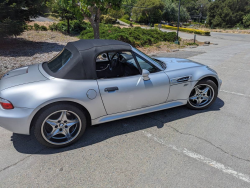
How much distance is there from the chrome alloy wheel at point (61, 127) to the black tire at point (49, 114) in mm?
24

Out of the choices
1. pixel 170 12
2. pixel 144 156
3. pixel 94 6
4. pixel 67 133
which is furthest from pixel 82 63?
pixel 170 12

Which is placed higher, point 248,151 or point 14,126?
point 14,126

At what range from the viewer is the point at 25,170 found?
255 cm

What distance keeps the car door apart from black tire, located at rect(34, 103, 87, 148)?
0.44 meters

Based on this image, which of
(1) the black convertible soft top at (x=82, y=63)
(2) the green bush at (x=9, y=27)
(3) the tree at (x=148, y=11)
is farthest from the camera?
(3) the tree at (x=148, y=11)

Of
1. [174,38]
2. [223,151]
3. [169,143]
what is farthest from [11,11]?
[174,38]

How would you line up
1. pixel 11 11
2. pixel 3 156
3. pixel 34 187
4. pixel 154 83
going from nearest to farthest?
pixel 34 187, pixel 3 156, pixel 154 83, pixel 11 11

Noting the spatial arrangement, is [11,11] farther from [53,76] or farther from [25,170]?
[25,170]

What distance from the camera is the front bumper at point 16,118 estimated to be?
104 inches

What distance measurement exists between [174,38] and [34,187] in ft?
58.9

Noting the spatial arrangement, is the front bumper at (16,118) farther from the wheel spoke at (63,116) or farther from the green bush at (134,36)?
the green bush at (134,36)

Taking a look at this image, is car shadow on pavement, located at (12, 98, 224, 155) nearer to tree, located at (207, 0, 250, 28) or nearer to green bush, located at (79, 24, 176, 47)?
green bush, located at (79, 24, 176, 47)

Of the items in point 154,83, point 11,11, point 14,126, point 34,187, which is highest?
point 11,11

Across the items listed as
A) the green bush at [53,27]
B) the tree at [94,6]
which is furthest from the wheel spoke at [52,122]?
the green bush at [53,27]
